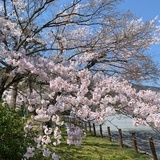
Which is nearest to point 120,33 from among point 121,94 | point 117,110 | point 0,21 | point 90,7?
point 90,7

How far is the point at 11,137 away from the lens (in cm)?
536

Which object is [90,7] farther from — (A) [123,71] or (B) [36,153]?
(B) [36,153]

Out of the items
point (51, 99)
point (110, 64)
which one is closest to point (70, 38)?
point (110, 64)

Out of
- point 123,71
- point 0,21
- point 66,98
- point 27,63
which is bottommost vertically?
point 66,98

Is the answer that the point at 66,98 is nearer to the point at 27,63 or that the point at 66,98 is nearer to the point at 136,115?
the point at 136,115

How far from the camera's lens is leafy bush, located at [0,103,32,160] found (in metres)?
5.16

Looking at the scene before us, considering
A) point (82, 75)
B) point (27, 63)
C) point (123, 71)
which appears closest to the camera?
point (82, 75)

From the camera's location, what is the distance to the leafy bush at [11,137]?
516cm

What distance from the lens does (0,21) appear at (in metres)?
8.34

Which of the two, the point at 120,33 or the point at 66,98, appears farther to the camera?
the point at 120,33

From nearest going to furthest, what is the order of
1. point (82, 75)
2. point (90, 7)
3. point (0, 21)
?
point (82, 75)
point (0, 21)
point (90, 7)

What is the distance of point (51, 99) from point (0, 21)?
407 centimetres

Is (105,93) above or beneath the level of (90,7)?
beneath

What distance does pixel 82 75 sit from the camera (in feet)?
20.8
